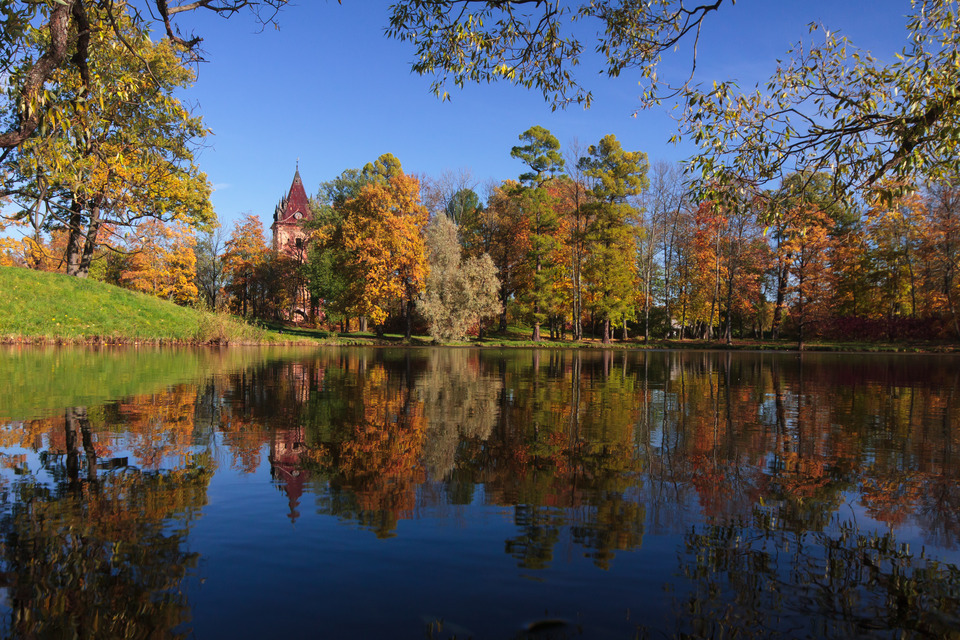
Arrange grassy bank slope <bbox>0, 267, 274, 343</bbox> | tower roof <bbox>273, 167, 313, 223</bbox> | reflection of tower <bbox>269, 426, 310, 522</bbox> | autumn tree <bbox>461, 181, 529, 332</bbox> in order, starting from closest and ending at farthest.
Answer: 1. reflection of tower <bbox>269, 426, 310, 522</bbox>
2. grassy bank slope <bbox>0, 267, 274, 343</bbox>
3. autumn tree <bbox>461, 181, 529, 332</bbox>
4. tower roof <bbox>273, 167, 313, 223</bbox>

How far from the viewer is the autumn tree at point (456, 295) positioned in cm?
4122

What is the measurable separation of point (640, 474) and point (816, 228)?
4615 cm

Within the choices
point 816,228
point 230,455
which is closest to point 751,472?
point 230,455

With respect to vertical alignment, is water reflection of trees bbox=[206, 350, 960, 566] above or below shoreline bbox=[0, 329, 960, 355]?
below

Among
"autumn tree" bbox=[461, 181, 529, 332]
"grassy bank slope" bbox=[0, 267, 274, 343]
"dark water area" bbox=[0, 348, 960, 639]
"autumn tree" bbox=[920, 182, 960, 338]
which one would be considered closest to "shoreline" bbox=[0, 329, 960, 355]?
"grassy bank slope" bbox=[0, 267, 274, 343]

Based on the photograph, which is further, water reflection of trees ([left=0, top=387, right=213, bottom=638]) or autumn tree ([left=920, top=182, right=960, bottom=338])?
autumn tree ([left=920, top=182, right=960, bottom=338])

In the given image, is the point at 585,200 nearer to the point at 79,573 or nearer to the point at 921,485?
the point at 921,485

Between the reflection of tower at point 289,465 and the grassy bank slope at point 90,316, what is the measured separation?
26318 millimetres

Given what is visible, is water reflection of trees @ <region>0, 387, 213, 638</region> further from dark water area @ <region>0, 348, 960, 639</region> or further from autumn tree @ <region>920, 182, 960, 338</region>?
autumn tree @ <region>920, 182, 960, 338</region>

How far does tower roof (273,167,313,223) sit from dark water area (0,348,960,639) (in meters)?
81.2

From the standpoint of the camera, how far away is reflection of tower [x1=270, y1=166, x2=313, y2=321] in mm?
65000

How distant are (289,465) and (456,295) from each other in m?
36.6

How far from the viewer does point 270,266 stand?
61.3 meters

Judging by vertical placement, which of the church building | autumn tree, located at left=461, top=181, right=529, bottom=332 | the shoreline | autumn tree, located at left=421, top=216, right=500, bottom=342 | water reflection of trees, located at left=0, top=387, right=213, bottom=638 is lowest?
water reflection of trees, located at left=0, top=387, right=213, bottom=638
